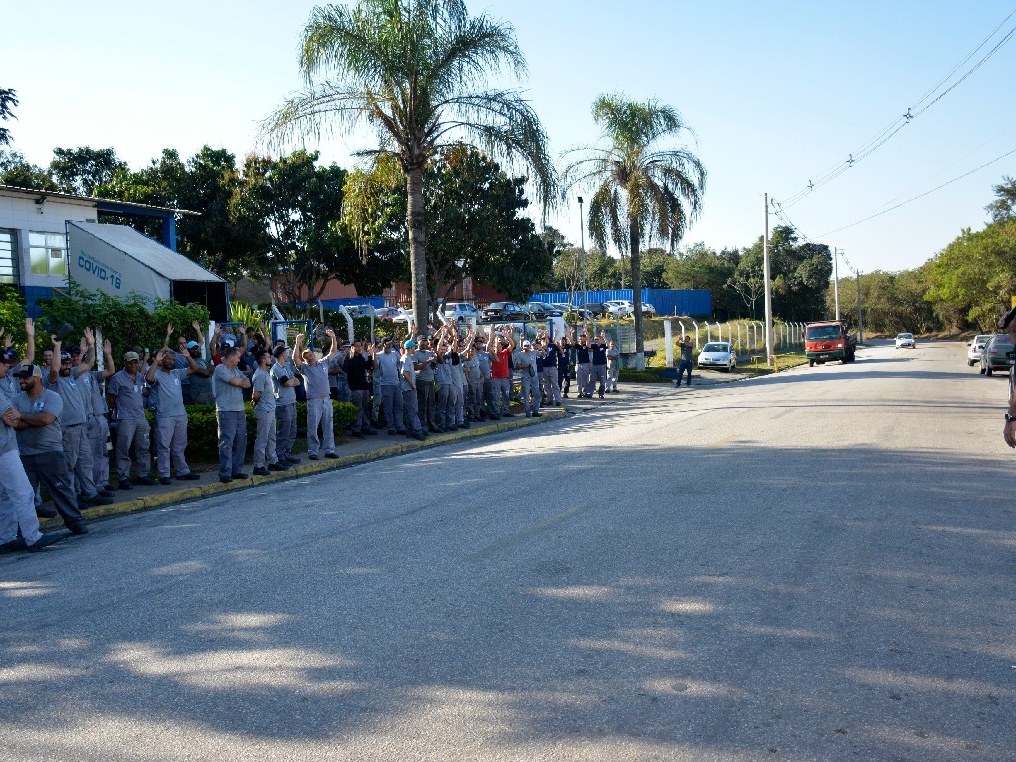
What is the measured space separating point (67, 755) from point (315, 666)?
1.28 meters

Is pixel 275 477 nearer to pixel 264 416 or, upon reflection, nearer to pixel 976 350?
pixel 264 416

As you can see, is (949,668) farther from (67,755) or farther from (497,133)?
(497,133)

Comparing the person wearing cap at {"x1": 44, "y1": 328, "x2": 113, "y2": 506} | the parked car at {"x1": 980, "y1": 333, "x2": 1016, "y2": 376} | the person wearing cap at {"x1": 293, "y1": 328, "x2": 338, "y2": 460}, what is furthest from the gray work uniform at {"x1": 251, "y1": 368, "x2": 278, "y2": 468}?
the parked car at {"x1": 980, "y1": 333, "x2": 1016, "y2": 376}

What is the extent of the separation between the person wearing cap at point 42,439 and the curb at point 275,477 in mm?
1126

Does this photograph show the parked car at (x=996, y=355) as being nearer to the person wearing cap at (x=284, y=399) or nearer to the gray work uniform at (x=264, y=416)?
the person wearing cap at (x=284, y=399)

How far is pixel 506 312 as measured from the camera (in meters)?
57.3

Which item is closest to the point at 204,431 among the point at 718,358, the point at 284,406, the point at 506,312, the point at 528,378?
the point at 284,406

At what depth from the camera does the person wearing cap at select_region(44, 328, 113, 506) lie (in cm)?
1009

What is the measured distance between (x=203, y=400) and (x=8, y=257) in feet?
A: 34.3

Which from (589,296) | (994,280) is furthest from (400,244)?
(994,280)

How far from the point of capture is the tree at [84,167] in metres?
56.3

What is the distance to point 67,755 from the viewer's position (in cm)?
411

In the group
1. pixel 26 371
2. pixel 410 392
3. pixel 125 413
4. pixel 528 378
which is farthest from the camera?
pixel 528 378

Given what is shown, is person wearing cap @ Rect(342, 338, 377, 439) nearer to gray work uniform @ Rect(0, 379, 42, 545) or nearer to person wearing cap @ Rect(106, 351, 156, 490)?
person wearing cap @ Rect(106, 351, 156, 490)
